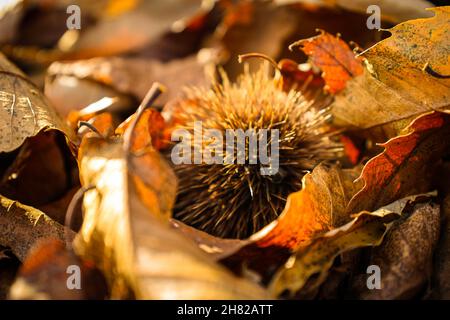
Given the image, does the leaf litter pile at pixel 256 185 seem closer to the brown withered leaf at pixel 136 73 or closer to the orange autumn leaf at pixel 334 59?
the orange autumn leaf at pixel 334 59

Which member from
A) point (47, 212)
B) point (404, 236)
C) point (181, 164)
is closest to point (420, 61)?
point (404, 236)

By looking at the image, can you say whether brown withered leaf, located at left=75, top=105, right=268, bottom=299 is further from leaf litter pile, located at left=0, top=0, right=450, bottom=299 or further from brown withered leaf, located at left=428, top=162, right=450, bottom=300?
brown withered leaf, located at left=428, top=162, right=450, bottom=300

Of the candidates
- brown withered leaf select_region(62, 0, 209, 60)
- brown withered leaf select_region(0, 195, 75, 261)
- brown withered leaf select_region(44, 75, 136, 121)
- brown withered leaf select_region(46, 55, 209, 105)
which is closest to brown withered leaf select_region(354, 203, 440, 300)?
brown withered leaf select_region(0, 195, 75, 261)

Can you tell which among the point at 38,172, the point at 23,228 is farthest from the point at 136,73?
the point at 23,228

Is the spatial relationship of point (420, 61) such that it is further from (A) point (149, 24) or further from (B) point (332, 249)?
(A) point (149, 24)

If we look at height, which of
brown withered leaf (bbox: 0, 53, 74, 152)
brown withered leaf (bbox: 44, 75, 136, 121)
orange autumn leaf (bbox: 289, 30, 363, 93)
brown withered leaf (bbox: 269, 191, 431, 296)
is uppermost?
orange autumn leaf (bbox: 289, 30, 363, 93)
